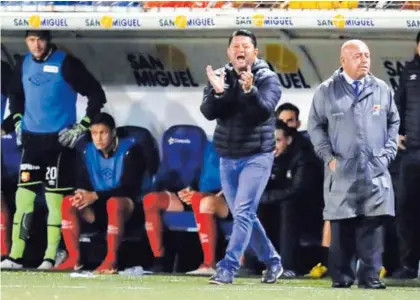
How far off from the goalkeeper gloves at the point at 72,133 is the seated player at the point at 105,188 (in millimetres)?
72

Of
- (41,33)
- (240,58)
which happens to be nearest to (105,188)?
(41,33)

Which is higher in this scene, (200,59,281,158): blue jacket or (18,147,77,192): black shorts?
(200,59,281,158): blue jacket

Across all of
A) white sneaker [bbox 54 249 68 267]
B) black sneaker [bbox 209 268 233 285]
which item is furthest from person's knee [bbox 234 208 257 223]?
white sneaker [bbox 54 249 68 267]

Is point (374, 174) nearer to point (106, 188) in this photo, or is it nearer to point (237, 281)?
point (237, 281)

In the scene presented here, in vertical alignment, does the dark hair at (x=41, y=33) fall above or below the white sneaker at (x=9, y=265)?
above

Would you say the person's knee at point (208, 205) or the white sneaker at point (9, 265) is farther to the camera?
the white sneaker at point (9, 265)

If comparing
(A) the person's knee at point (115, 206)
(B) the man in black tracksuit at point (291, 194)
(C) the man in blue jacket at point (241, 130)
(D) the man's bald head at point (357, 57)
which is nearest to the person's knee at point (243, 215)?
(C) the man in blue jacket at point (241, 130)

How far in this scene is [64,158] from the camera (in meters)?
13.1

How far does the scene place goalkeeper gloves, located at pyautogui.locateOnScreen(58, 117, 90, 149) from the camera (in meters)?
12.9

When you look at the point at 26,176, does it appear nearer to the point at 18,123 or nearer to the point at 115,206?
the point at 18,123

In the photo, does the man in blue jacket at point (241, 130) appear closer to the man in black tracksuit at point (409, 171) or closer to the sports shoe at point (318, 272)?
the man in black tracksuit at point (409, 171)

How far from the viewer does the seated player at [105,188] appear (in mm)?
12727

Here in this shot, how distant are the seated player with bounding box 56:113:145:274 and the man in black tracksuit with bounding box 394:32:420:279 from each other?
238 cm

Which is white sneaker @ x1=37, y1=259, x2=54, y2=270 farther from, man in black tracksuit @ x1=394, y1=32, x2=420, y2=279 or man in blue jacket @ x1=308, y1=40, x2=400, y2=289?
man in blue jacket @ x1=308, y1=40, x2=400, y2=289
